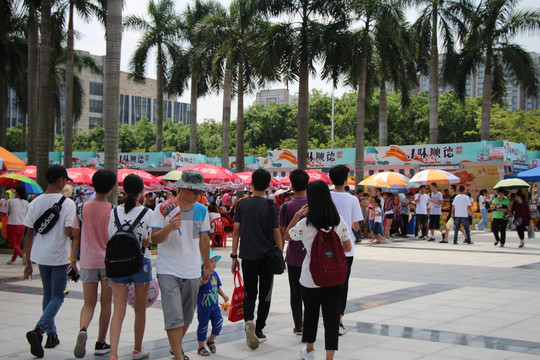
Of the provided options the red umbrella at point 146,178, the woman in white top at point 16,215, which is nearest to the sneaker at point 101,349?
the woman in white top at point 16,215

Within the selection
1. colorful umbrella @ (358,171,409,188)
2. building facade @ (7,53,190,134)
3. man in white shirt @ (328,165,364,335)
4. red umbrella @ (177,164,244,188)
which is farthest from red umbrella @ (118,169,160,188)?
building facade @ (7,53,190,134)

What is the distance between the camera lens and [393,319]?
7.44 m

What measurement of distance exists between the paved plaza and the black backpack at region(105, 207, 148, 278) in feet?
3.34

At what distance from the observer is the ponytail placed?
5410mm

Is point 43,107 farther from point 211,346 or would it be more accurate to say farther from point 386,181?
point 211,346

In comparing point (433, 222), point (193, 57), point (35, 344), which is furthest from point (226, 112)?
point (35, 344)

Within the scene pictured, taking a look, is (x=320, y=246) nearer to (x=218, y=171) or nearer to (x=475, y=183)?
(x=218, y=171)

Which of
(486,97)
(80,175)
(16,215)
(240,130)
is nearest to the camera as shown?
(16,215)

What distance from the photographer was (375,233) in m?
20.3

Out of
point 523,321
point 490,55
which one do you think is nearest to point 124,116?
point 490,55

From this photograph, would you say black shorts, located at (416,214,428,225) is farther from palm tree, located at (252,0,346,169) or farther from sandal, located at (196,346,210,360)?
sandal, located at (196,346,210,360)

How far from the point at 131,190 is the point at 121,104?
121022mm

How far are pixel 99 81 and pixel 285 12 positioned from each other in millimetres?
96689

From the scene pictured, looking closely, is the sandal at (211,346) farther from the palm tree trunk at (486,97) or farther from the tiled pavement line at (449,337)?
the palm tree trunk at (486,97)
